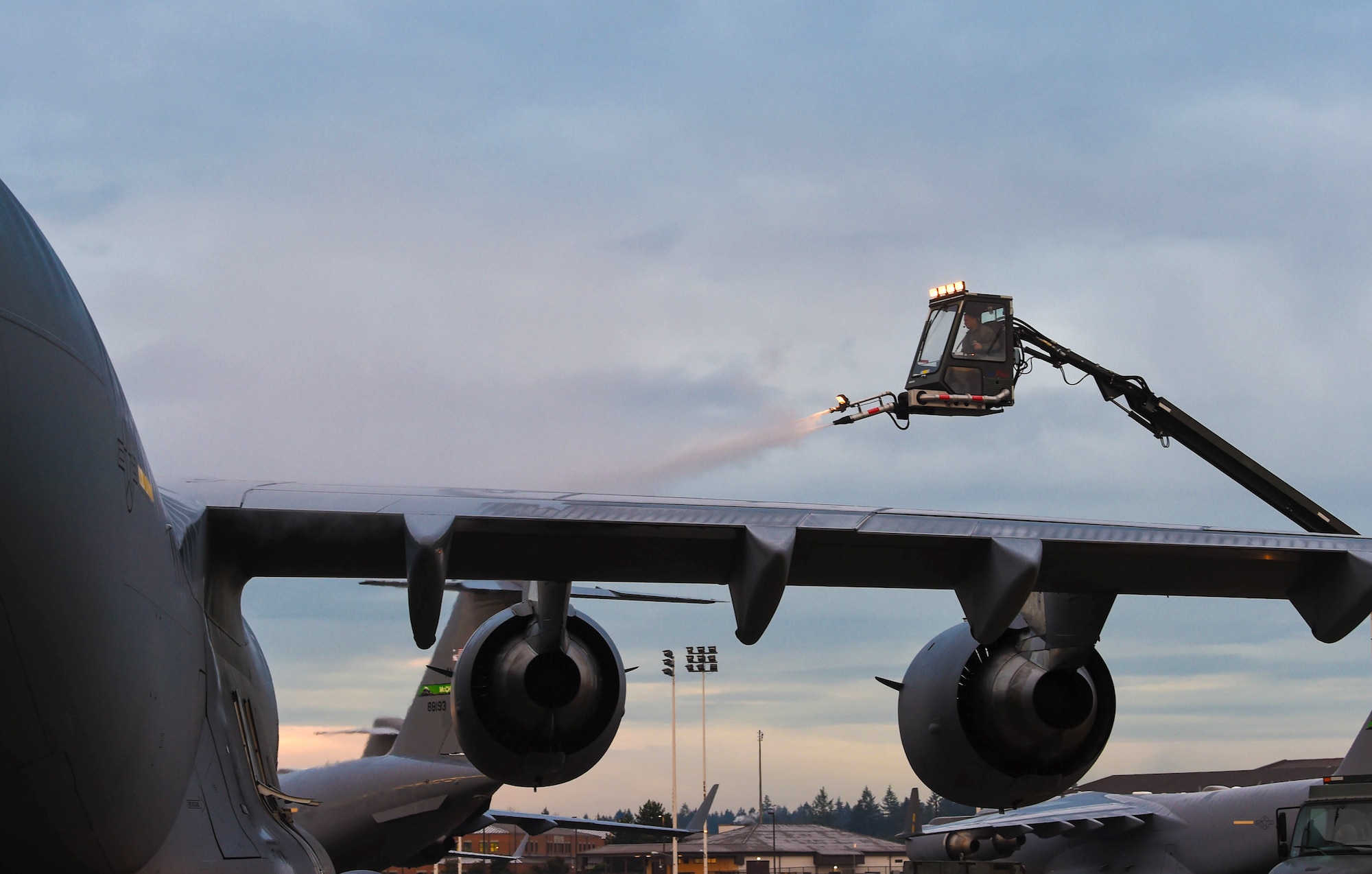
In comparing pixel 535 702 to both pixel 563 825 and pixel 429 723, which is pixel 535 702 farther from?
pixel 563 825

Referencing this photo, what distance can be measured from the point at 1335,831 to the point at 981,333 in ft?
18.2

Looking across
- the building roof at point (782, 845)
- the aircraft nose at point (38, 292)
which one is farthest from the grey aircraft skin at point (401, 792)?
the building roof at point (782, 845)

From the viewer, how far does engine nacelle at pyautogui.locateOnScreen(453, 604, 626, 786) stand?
6.54m

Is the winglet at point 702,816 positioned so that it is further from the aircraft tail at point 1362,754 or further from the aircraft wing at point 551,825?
the aircraft tail at point 1362,754

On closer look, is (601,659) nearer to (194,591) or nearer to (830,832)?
(194,591)

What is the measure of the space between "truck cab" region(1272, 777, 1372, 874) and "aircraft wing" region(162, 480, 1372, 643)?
6.43 meters

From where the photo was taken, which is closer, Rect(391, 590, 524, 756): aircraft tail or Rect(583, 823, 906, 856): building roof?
Rect(391, 590, 524, 756): aircraft tail

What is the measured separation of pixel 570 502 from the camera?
4.97m

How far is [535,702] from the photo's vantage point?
21.5ft

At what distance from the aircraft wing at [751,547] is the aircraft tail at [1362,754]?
9.69 metres

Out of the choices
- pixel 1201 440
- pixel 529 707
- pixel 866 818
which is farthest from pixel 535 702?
pixel 866 818

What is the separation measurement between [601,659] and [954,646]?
188 cm

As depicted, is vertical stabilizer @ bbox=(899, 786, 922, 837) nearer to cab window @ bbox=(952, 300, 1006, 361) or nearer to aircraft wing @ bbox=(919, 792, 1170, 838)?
aircraft wing @ bbox=(919, 792, 1170, 838)

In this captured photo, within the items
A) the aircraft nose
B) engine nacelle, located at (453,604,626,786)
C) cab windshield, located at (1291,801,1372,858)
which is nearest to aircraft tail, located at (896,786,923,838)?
cab windshield, located at (1291,801,1372,858)
